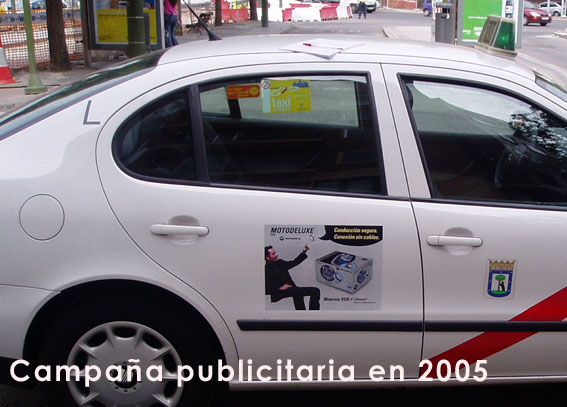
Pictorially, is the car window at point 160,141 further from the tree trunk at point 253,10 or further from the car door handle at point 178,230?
the tree trunk at point 253,10

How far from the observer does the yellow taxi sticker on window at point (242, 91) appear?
3088 millimetres

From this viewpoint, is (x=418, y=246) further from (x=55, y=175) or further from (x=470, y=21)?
(x=470, y=21)

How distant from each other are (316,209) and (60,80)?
13286mm

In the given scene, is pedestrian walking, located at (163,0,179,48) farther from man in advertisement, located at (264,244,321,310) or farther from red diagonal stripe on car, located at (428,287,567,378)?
red diagonal stripe on car, located at (428,287,567,378)

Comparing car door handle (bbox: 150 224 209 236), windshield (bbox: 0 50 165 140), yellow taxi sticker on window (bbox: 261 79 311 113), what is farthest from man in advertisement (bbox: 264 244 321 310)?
windshield (bbox: 0 50 165 140)

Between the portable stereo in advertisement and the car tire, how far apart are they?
58cm

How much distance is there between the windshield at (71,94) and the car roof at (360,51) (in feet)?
0.43

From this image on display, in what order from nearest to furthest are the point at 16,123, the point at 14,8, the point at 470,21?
the point at 16,123, the point at 470,21, the point at 14,8

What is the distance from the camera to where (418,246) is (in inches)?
115

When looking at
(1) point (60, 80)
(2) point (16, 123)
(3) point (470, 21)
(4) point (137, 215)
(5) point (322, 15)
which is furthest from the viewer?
(5) point (322, 15)

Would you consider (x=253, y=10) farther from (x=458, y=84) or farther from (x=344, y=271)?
(x=344, y=271)

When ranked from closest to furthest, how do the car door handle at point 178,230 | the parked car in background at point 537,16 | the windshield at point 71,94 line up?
the car door handle at point 178,230 → the windshield at point 71,94 → the parked car in background at point 537,16

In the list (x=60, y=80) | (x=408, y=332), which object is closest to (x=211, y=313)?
(x=408, y=332)

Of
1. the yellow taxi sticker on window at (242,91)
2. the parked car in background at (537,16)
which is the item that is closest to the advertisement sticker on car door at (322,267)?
the yellow taxi sticker on window at (242,91)
